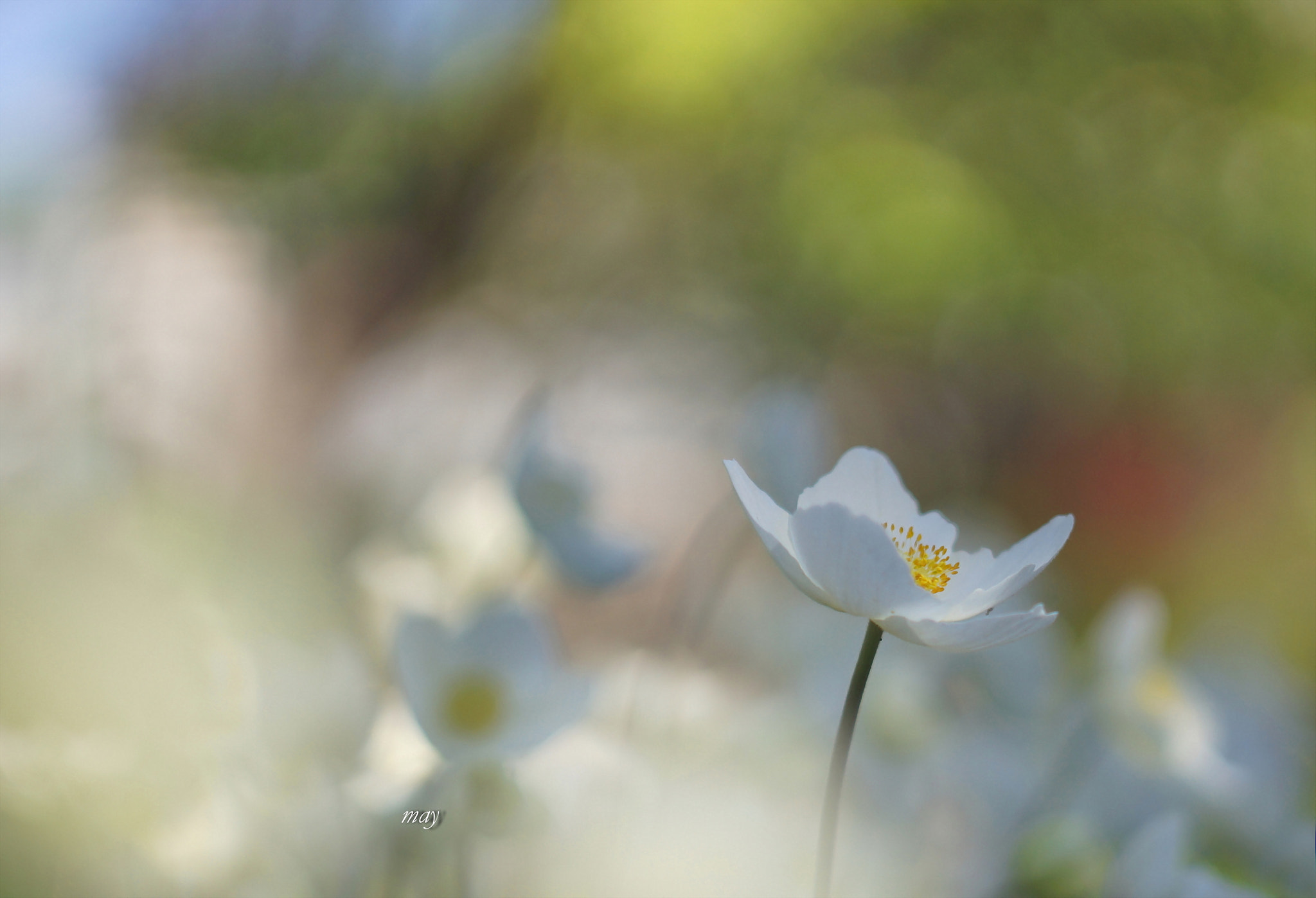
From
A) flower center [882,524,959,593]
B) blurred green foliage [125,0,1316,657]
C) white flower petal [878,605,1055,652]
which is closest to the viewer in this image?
white flower petal [878,605,1055,652]

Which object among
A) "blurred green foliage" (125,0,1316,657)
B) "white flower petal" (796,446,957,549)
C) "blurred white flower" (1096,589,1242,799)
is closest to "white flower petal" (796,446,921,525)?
"white flower petal" (796,446,957,549)

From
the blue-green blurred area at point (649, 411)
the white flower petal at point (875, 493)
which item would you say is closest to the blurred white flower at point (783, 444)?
the blue-green blurred area at point (649, 411)

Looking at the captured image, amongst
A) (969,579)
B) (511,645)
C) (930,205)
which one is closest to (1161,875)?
(969,579)

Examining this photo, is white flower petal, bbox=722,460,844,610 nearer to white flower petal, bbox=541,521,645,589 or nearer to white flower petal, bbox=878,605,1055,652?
white flower petal, bbox=878,605,1055,652

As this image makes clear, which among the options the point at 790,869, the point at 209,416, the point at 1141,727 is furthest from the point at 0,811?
the point at 209,416

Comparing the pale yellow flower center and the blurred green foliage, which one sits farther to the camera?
the blurred green foliage

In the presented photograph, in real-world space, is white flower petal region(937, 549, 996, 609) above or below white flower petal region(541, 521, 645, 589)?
below

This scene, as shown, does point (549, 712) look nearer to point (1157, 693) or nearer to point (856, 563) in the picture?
point (856, 563)

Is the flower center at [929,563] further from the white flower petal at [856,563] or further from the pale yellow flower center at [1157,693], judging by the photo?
the pale yellow flower center at [1157,693]
